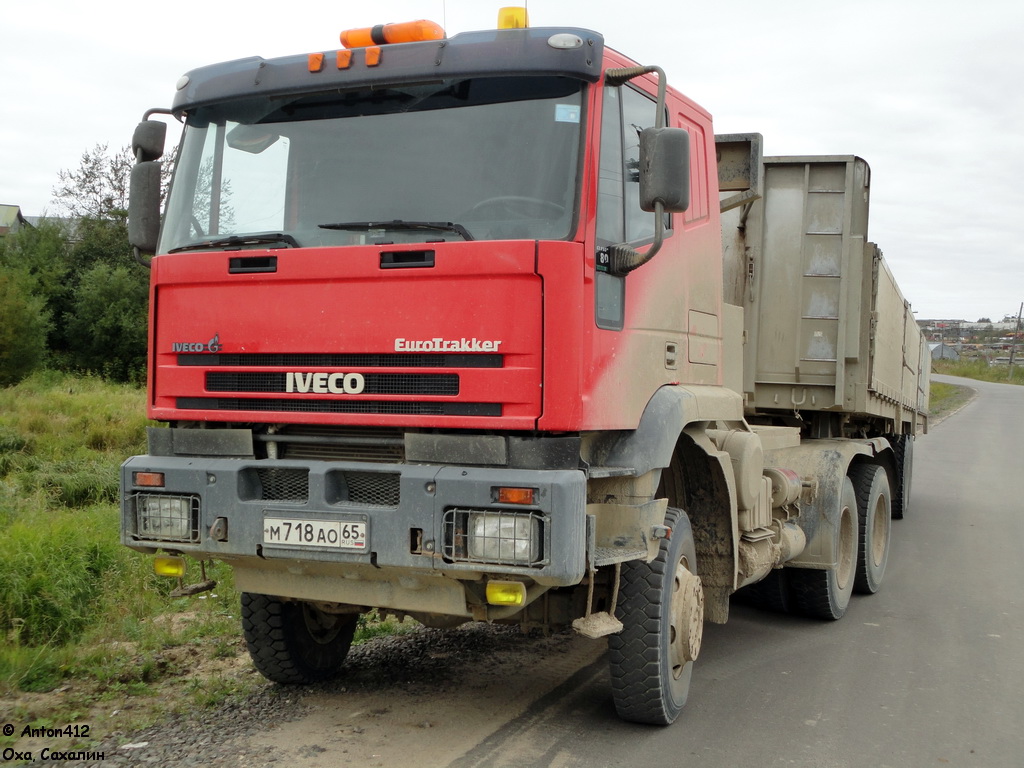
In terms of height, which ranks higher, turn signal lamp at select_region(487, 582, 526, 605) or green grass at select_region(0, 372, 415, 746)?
turn signal lamp at select_region(487, 582, 526, 605)

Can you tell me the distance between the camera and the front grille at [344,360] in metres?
3.85

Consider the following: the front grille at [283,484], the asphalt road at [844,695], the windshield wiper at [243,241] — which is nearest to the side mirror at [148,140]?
the windshield wiper at [243,241]

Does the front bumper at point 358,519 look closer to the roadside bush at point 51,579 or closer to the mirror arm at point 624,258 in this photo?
the mirror arm at point 624,258

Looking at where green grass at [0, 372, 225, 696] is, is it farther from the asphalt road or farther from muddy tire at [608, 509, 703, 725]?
muddy tire at [608, 509, 703, 725]

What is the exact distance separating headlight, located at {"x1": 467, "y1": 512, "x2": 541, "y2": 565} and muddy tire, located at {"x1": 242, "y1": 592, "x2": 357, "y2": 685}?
1610mm

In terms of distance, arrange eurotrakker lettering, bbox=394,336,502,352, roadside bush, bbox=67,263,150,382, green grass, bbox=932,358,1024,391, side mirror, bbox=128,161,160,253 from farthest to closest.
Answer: green grass, bbox=932,358,1024,391
roadside bush, bbox=67,263,150,382
side mirror, bbox=128,161,160,253
eurotrakker lettering, bbox=394,336,502,352

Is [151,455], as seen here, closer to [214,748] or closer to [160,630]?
[214,748]

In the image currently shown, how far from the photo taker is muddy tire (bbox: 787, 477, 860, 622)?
22.7 feet

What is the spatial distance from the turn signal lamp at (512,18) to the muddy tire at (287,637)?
2885 mm

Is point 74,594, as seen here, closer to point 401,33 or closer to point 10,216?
point 401,33

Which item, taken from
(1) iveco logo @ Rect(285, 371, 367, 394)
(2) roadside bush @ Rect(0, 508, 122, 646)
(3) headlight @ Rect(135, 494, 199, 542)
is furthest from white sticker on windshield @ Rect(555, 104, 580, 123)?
(2) roadside bush @ Rect(0, 508, 122, 646)

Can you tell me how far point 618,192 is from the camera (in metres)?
4.13

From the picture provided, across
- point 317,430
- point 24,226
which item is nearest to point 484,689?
point 317,430

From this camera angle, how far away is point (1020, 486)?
1487cm
